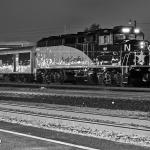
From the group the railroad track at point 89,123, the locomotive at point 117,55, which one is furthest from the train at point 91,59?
the railroad track at point 89,123

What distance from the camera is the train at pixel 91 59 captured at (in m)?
27.8

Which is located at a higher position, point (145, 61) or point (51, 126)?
point (145, 61)

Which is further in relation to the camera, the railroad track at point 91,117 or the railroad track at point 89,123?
the railroad track at point 91,117

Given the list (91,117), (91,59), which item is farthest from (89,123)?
(91,59)

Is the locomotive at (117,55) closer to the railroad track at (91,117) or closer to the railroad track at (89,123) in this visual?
the railroad track at (91,117)

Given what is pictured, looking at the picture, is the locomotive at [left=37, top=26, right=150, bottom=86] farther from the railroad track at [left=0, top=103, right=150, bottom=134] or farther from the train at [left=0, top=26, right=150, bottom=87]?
the railroad track at [left=0, top=103, right=150, bottom=134]

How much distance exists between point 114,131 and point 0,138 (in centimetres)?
292

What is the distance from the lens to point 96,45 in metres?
30.3

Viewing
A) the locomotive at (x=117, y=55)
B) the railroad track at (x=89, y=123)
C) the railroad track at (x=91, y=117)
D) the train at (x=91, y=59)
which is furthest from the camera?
the train at (x=91, y=59)

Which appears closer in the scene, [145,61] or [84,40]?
[145,61]

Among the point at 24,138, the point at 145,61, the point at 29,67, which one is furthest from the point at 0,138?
the point at 29,67

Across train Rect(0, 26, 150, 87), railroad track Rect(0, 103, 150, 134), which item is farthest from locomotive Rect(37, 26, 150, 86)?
railroad track Rect(0, 103, 150, 134)

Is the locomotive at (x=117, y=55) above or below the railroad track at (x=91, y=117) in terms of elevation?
above

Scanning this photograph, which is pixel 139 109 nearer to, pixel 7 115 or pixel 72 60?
pixel 7 115
